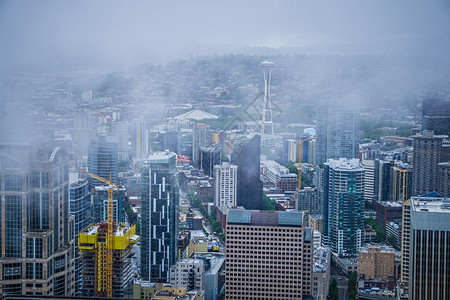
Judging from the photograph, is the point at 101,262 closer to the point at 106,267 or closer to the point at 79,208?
the point at 106,267

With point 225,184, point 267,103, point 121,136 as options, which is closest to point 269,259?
point 225,184

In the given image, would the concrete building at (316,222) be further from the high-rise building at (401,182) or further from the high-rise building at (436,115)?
the high-rise building at (436,115)

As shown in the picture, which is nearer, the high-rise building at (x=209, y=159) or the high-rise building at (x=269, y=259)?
the high-rise building at (x=269, y=259)

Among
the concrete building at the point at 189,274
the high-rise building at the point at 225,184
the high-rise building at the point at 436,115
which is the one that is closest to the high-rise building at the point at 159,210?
the concrete building at the point at 189,274

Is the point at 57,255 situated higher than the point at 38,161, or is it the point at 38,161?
the point at 38,161

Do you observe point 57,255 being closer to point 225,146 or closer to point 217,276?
point 217,276

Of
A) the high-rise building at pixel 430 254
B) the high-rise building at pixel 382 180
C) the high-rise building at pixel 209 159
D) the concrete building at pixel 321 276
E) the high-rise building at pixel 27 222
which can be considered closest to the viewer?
the high-rise building at pixel 430 254

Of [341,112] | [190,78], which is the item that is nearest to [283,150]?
[341,112]

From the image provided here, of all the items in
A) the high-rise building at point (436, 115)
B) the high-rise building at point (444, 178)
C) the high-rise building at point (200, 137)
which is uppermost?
the high-rise building at point (436, 115)

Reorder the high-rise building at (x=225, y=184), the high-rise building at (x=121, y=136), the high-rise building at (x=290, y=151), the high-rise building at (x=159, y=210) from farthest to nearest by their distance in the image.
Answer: the high-rise building at (x=290, y=151)
the high-rise building at (x=121, y=136)
the high-rise building at (x=225, y=184)
the high-rise building at (x=159, y=210)
